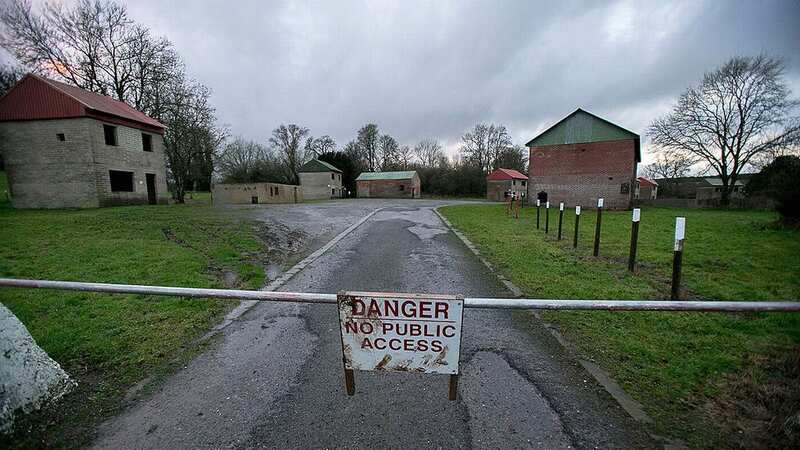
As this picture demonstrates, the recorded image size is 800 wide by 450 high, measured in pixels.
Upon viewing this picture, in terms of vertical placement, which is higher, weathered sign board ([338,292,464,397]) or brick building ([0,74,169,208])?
brick building ([0,74,169,208])

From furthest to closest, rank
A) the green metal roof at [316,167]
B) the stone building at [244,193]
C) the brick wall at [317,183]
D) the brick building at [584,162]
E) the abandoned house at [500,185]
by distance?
the green metal roof at [316,167], the brick wall at [317,183], the abandoned house at [500,185], the stone building at [244,193], the brick building at [584,162]

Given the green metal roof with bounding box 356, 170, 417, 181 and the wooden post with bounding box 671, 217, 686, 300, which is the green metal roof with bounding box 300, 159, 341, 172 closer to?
the green metal roof with bounding box 356, 170, 417, 181

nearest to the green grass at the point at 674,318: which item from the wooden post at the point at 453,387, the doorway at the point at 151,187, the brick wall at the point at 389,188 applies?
the wooden post at the point at 453,387

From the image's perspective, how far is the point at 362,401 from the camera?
2.49 metres

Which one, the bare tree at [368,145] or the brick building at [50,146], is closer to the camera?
the brick building at [50,146]

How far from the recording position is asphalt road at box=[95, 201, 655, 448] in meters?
2.11

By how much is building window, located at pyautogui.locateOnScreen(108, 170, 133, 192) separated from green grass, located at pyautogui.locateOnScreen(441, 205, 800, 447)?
24.5 meters

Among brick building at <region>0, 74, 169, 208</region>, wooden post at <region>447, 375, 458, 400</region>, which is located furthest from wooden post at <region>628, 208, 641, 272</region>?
brick building at <region>0, 74, 169, 208</region>

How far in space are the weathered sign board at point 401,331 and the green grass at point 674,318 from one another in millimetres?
1635

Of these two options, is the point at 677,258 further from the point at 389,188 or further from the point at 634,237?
the point at 389,188

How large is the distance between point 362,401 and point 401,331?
0.86m

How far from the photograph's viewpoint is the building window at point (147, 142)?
22.5 m

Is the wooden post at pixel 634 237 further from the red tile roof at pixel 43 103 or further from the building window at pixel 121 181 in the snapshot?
the building window at pixel 121 181

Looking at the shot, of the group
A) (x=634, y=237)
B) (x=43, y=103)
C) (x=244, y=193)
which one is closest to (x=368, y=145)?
(x=244, y=193)
